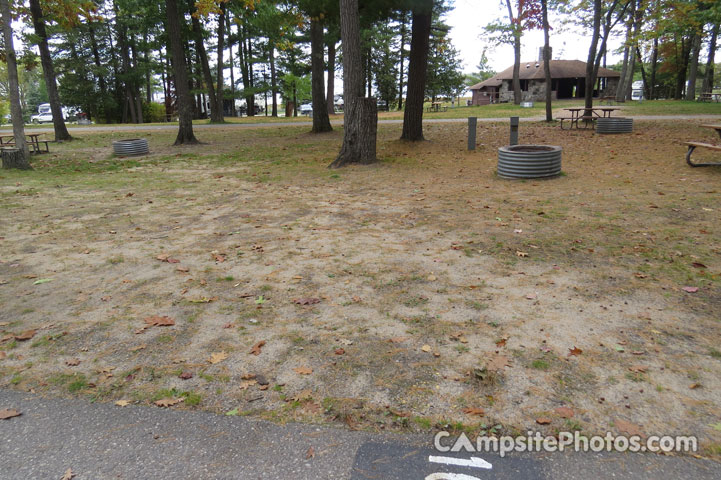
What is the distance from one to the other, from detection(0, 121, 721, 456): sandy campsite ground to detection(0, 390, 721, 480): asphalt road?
0.16 metres

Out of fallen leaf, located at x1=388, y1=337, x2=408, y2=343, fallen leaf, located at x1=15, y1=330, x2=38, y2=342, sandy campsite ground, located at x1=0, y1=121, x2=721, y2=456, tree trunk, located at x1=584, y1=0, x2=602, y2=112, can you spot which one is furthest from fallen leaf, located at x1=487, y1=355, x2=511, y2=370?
tree trunk, located at x1=584, y1=0, x2=602, y2=112

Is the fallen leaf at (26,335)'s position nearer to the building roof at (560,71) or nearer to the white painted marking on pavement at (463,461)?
the white painted marking on pavement at (463,461)

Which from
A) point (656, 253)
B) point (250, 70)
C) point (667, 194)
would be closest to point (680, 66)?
point (250, 70)

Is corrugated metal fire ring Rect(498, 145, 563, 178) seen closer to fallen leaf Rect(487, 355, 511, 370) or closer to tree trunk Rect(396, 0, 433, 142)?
tree trunk Rect(396, 0, 433, 142)

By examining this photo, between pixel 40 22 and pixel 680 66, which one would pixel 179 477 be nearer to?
pixel 40 22

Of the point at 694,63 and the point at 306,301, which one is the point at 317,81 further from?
the point at 694,63

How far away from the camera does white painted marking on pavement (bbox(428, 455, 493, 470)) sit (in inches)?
91.7

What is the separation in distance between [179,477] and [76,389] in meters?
1.20

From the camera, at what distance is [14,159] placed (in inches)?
493

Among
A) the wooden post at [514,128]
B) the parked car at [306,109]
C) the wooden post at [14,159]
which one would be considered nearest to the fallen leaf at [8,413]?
the wooden post at [514,128]

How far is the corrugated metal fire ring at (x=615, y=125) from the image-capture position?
1470 centimetres

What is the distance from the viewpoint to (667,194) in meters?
7.50

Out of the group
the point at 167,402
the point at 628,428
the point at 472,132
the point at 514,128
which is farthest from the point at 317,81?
the point at 628,428

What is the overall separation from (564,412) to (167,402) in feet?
7.66
